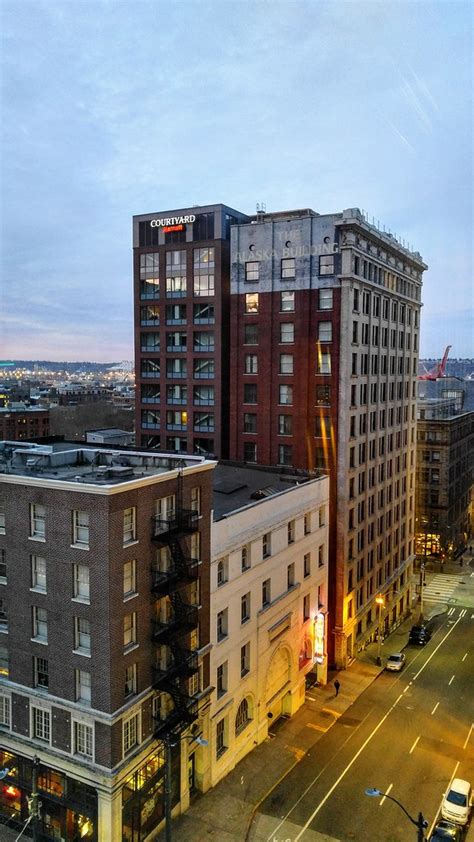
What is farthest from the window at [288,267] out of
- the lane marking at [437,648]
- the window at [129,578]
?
the lane marking at [437,648]

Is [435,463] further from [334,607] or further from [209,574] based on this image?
[209,574]

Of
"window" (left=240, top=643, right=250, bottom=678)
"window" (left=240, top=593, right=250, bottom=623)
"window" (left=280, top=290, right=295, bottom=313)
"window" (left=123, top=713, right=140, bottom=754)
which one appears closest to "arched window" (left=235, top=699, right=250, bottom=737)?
"window" (left=240, top=643, right=250, bottom=678)

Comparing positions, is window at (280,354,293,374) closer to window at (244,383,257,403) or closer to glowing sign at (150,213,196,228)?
window at (244,383,257,403)

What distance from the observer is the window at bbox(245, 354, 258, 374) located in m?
63.1

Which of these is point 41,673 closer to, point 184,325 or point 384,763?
point 384,763

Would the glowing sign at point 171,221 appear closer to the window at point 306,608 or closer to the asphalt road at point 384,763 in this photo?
the window at point 306,608

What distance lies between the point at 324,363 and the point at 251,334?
28.7ft

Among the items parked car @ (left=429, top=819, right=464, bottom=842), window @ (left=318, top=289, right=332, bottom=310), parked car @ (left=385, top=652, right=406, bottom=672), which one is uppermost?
window @ (left=318, top=289, right=332, bottom=310)

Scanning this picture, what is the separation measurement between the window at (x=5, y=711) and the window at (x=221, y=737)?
1345 cm

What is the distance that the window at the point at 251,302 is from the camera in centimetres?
6228

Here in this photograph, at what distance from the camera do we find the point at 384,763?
43375 mm

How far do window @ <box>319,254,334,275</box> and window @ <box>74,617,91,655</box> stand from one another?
40084mm

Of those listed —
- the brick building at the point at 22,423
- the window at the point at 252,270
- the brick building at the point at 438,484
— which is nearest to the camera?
the window at the point at 252,270

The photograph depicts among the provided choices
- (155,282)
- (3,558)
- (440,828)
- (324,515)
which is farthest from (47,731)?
(155,282)
